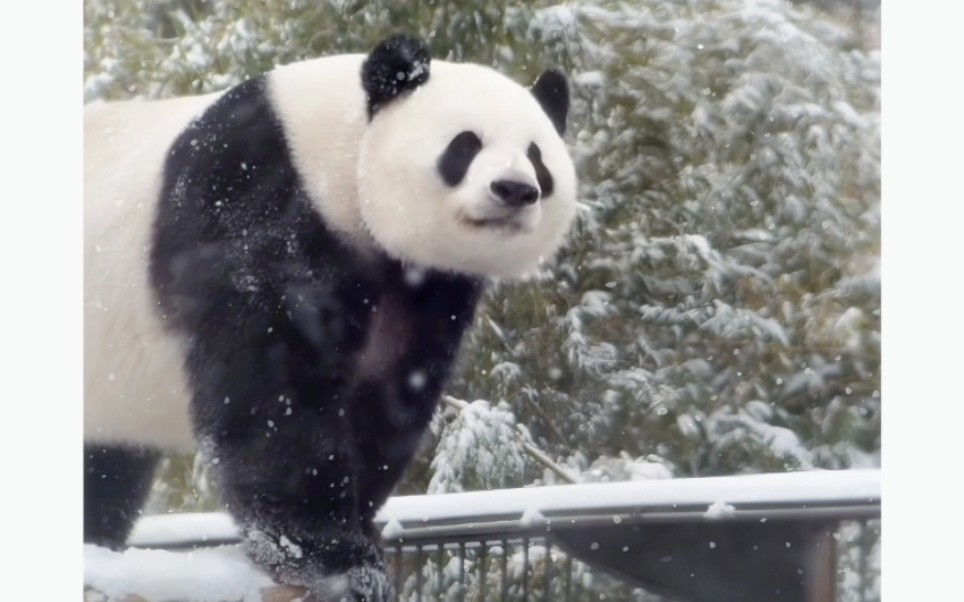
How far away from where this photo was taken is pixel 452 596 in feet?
7.87

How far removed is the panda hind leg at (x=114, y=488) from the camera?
2346 millimetres

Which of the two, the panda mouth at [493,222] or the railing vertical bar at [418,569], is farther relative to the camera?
the railing vertical bar at [418,569]

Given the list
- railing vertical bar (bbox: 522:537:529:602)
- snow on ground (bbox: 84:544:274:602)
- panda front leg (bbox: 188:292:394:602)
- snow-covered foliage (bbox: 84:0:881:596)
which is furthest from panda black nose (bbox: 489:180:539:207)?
snow on ground (bbox: 84:544:274:602)

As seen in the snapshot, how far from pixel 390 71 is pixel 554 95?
32 cm

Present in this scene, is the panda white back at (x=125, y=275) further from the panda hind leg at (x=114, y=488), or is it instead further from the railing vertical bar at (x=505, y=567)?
the railing vertical bar at (x=505, y=567)

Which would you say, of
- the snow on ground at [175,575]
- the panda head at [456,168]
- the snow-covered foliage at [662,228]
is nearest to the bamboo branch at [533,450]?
the snow-covered foliage at [662,228]

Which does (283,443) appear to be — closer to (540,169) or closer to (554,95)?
(540,169)

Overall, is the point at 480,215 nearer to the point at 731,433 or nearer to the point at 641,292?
the point at 641,292

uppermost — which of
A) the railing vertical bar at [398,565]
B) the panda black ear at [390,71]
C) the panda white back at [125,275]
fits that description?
the panda black ear at [390,71]

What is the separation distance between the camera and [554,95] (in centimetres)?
233

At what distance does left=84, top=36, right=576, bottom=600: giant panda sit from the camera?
2.19 m

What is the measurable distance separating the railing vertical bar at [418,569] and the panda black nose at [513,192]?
0.71m

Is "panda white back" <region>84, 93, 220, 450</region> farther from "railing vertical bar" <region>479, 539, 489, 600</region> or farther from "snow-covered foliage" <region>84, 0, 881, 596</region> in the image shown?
"railing vertical bar" <region>479, 539, 489, 600</region>

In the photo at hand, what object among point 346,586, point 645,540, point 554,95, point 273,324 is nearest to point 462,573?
point 346,586
